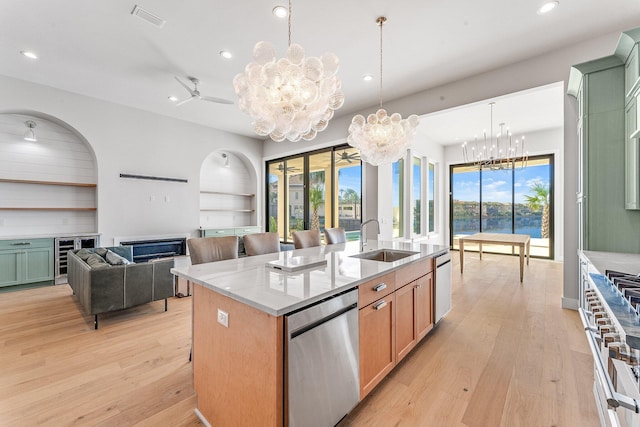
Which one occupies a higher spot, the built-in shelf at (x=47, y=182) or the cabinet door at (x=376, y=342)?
the built-in shelf at (x=47, y=182)

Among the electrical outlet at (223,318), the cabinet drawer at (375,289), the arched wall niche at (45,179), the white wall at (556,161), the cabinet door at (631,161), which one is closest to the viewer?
the electrical outlet at (223,318)

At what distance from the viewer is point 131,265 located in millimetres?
3148

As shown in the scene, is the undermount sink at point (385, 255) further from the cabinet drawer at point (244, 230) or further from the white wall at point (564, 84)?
the cabinet drawer at point (244, 230)

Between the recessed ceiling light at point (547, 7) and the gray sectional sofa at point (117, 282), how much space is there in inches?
192

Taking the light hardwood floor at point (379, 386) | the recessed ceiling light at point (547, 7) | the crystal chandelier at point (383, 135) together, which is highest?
the recessed ceiling light at point (547, 7)

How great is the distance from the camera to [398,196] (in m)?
6.30

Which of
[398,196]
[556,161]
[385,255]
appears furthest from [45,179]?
[556,161]

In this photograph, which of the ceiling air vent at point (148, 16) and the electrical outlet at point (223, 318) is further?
the ceiling air vent at point (148, 16)

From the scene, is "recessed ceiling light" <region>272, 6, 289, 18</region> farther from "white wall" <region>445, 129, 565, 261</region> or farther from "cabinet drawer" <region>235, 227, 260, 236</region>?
"white wall" <region>445, 129, 565, 261</region>

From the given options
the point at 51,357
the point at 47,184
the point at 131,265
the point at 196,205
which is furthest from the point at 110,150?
the point at 51,357

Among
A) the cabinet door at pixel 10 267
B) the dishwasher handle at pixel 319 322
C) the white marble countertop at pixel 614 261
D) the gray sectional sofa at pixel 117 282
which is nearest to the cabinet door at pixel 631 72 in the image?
the white marble countertop at pixel 614 261

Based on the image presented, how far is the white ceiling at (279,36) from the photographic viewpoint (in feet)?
8.86

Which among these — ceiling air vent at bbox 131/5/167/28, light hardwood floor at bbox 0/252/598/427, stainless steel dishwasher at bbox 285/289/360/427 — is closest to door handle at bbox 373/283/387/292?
stainless steel dishwasher at bbox 285/289/360/427

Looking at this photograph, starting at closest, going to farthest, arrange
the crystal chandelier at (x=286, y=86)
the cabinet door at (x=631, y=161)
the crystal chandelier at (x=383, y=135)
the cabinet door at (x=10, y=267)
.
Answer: the crystal chandelier at (x=286, y=86), the cabinet door at (x=631, y=161), the crystal chandelier at (x=383, y=135), the cabinet door at (x=10, y=267)
